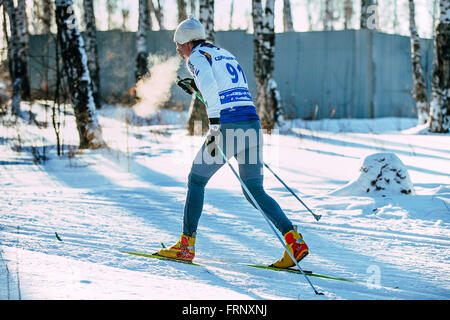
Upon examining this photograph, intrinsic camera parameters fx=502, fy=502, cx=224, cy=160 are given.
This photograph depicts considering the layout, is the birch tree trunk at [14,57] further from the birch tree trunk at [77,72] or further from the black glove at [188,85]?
the black glove at [188,85]

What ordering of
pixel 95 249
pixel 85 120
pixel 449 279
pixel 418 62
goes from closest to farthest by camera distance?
1. pixel 449 279
2. pixel 95 249
3. pixel 85 120
4. pixel 418 62

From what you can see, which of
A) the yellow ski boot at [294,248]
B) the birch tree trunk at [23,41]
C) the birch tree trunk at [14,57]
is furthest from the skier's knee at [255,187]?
the birch tree trunk at [23,41]

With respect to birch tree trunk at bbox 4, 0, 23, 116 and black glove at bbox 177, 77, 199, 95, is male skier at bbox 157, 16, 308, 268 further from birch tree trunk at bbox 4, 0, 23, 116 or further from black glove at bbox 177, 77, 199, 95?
birch tree trunk at bbox 4, 0, 23, 116

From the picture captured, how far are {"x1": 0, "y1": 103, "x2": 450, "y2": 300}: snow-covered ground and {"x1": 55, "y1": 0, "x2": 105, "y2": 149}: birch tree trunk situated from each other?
1.87 ft

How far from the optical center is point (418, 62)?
1488 cm

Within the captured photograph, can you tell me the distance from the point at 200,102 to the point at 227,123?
354 inches

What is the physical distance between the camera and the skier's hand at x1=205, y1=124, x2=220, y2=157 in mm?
3455

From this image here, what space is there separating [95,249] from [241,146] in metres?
1.45

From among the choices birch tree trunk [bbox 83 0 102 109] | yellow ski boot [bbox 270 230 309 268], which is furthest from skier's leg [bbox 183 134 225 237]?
birch tree trunk [bbox 83 0 102 109]

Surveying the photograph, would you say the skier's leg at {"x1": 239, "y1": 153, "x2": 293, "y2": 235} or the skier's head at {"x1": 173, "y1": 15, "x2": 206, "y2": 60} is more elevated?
the skier's head at {"x1": 173, "y1": 15, "x2": 206, "y2": 60}

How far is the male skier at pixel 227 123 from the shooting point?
347cm

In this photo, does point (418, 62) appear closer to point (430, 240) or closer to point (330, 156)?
point (330, 156)

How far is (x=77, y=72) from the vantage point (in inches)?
403
